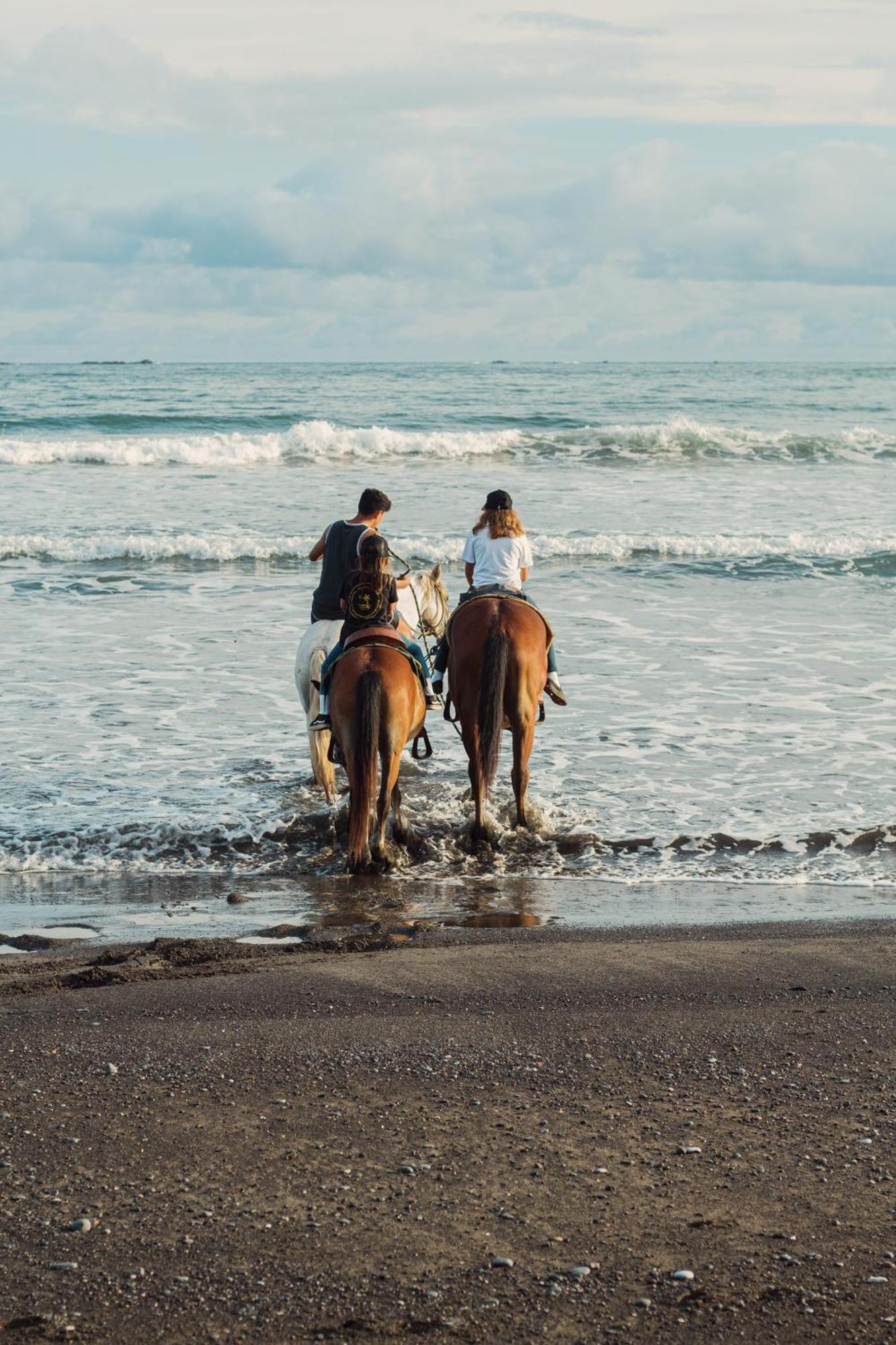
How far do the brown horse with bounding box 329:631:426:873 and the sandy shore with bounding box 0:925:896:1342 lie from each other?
1.47 metres

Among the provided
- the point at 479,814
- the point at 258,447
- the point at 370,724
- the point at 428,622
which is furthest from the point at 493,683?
the point at 258,447

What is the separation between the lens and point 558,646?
12.8 meters

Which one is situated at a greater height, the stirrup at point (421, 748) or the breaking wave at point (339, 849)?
the stirrup at point (421, 748)

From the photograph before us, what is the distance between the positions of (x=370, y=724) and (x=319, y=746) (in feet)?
4.53

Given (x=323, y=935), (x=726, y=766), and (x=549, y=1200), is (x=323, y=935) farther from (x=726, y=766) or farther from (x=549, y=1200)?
(x=726, y=766)

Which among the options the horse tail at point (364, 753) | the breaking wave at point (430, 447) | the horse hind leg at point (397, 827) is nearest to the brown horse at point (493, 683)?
the horse hind leg at point (397, 827)

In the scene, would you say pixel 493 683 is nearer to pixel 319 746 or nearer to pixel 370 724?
pixel 370 724

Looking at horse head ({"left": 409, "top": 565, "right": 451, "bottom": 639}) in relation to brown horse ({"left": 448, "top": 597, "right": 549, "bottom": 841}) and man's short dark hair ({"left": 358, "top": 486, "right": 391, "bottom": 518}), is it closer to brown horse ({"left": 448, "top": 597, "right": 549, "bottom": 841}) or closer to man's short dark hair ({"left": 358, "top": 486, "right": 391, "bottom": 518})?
man's short dark hair ({"left": 358, "top": 486, "right": 391, "bottom": 518})

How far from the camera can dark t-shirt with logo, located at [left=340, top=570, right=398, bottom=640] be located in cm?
711

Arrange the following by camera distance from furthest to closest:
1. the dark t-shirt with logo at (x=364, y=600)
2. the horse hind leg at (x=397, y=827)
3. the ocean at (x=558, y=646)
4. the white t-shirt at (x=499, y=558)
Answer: the white t-shirt at (x=499, y=558) < the ocean at (x=558, y=646) < the horse hind leg at (x=397, y=827) < the dark t-shirt with logo at (x=364, y=600)

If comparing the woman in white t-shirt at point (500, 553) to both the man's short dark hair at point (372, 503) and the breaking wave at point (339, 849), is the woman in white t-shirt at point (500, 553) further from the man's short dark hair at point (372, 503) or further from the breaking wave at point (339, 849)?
the breaking wave at point (339, 849)

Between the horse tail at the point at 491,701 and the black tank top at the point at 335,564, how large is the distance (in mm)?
999

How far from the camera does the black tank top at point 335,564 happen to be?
796cm

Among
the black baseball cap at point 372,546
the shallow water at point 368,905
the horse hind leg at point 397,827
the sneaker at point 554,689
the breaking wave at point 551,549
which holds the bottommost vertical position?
the shallow water at point 368,905
